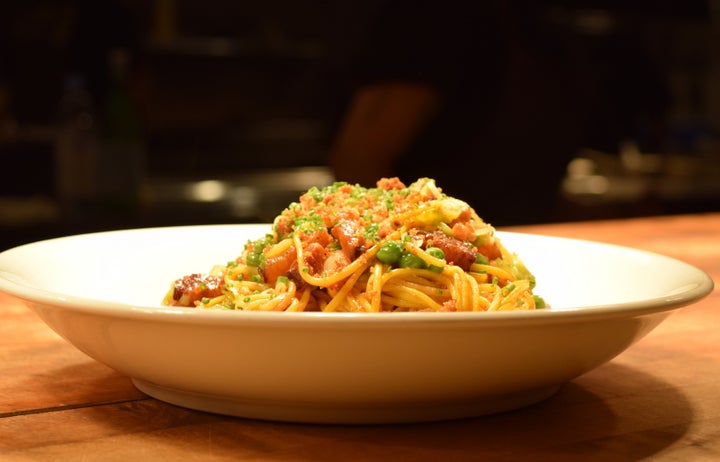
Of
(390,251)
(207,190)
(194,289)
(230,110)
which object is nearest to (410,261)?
(390,251)

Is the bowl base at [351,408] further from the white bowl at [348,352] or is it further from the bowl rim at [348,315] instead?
the bowl rim at [348,315]

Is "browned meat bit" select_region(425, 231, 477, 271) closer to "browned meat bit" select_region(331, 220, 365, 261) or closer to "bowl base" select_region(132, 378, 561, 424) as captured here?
"browned meat bit" select_region(331, 220, 365, 261)

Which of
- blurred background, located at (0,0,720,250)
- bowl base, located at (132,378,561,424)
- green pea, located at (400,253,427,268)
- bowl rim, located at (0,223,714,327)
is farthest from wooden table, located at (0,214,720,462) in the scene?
blurred background, located at (0,0,720,250)

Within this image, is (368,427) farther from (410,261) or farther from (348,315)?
(410,261)

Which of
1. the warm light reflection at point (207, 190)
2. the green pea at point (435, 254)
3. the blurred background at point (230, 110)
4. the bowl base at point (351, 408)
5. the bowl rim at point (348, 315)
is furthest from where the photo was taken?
the warm light reflection at point (207, 190)

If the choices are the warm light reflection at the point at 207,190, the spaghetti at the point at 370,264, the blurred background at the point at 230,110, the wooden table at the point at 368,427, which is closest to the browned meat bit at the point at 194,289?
the spaghetti at the point at 370,264

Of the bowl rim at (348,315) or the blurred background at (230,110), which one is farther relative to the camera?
the blurred background at (230,110)
